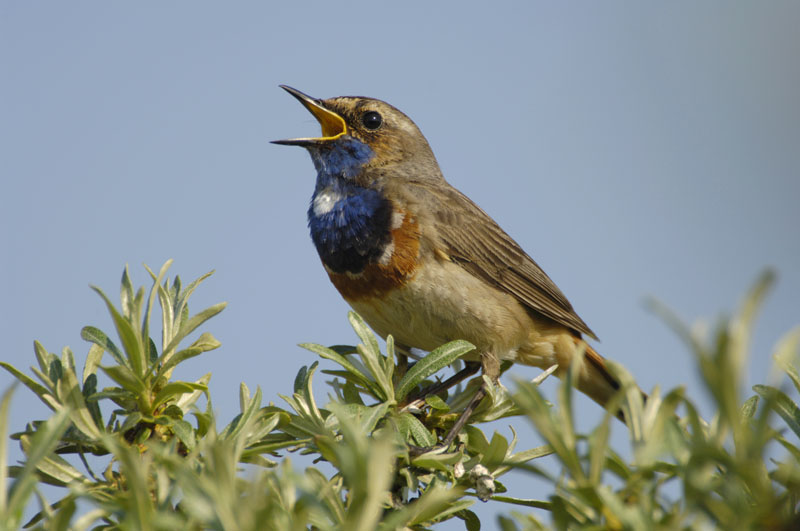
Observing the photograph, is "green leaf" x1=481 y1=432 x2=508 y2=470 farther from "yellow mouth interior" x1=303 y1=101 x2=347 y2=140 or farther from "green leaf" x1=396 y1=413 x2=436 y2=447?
"yellow mouth interior" x1=303 y1=101 x2=347 y2=140

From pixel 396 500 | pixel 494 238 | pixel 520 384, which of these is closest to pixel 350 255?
pixel 494 238

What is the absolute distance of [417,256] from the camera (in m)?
4.52

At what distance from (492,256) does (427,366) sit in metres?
2.13

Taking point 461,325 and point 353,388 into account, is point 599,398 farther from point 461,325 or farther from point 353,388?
point 353,388

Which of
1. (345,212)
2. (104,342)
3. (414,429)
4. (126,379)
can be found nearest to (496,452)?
(414,429)

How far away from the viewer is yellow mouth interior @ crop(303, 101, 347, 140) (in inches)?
214

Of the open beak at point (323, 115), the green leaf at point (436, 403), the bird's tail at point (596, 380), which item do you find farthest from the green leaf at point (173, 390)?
the bird's tail at point (596, 380)

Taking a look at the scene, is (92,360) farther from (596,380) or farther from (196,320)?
(596,380)

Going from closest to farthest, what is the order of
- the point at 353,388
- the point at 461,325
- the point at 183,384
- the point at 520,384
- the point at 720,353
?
1. the point at 720,353
2. the point at 520,384
3. the point at 183,384
4. the point at 353,388
5. the point at 461,325

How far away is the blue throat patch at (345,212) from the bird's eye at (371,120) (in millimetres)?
226

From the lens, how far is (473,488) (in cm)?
273

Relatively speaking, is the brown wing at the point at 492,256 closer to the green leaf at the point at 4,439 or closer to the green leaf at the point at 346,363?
the green leaf at the point at 346,363

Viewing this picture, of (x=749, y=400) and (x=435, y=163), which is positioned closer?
(x=749, y=400)

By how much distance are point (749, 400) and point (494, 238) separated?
2.85m
